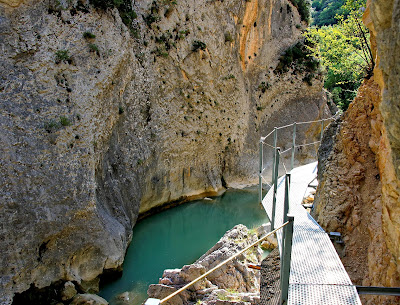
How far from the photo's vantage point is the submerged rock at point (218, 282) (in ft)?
18.6

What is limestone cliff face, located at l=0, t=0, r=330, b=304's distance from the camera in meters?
8.61

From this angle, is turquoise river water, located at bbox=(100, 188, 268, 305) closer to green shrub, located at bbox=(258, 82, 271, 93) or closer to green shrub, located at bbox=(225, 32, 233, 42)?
green shrub, located at bbox=(258, 82, 271, 93)

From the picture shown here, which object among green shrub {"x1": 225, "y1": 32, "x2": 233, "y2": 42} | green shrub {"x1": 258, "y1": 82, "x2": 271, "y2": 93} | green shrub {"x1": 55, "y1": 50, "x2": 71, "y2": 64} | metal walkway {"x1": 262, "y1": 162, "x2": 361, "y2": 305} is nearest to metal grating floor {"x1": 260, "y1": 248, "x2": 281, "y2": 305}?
metal walkway {"x1": 262, "y1": 162, "x2": 361, "y2": 305}

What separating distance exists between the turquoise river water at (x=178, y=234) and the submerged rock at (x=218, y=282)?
3.22 m

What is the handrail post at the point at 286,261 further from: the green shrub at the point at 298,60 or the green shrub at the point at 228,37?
the green shrub at the point at 298,60

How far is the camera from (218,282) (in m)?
6.51

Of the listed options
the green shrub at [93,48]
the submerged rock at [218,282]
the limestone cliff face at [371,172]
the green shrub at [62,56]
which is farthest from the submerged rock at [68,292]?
the green shrub at [93,48]

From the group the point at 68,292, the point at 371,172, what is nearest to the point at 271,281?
the point at 371,172

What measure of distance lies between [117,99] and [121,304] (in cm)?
717

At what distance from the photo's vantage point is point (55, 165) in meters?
9.20

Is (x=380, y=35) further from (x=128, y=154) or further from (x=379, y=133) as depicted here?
(x=128, y=154)

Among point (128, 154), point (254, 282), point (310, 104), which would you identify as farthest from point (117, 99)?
point (310, 104)

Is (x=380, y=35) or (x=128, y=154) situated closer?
(x=380, y=35)

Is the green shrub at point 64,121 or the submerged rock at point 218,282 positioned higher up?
the green shrub at point 64,121
